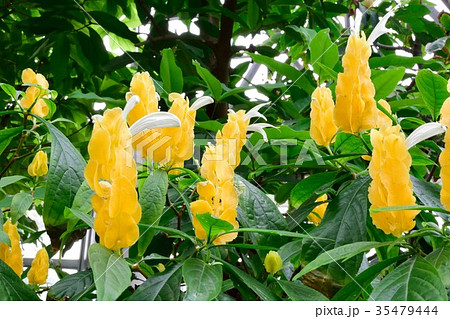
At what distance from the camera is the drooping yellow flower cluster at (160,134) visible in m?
0.58

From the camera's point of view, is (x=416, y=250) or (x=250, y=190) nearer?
(x=416, y=250)

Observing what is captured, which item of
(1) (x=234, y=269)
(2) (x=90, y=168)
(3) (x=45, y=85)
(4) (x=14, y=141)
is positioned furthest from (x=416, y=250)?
(4) (x=14, y=141)

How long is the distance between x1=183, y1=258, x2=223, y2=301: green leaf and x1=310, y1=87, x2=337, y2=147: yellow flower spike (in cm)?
25

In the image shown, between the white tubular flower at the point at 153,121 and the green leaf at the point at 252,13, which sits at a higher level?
the green leaf at the point at 252,13

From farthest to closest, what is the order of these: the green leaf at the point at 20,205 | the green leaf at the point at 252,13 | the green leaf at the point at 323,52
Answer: the green leaf at the point at 252,13
the green leaf at the point at 323,52
the green leaf at the point at 20,205

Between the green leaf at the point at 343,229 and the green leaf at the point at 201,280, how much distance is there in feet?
0.35

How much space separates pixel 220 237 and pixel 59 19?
1.03 m

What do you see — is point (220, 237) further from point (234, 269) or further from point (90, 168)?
point (90, 168)

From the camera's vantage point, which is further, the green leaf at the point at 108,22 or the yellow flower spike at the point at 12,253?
the green leaf at the point at 108,22

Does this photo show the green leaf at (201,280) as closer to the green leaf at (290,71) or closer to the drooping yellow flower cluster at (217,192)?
the drooping yellow flower cluster at (217,192)

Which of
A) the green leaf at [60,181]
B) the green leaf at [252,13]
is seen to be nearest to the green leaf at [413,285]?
the green leaf at [60,181]

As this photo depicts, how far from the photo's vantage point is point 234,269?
1.70ft

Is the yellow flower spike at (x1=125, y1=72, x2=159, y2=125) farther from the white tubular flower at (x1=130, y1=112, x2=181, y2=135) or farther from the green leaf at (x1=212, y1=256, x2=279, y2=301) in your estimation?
the green leaf at (x1=212, y1=256, x2=279, y2=301)

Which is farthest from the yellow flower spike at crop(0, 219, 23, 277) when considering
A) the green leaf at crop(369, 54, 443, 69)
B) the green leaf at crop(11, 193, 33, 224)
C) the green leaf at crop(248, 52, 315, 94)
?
the green leaf at crop(369, 54, 443, 69)
